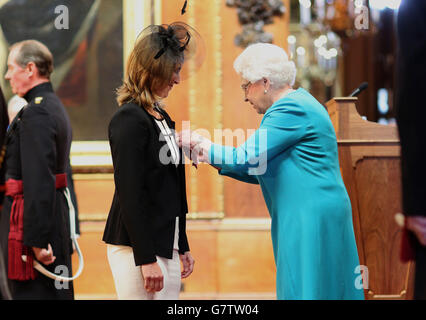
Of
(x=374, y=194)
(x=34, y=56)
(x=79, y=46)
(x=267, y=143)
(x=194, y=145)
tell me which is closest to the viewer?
(x=267, y=143)

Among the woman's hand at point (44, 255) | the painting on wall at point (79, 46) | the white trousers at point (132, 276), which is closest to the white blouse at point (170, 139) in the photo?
the white trousers at point (132, 276)

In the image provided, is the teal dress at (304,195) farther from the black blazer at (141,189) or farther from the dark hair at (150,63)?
the dark hair at (150,63)

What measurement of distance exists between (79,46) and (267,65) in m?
2.84

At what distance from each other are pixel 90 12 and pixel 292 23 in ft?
40.6

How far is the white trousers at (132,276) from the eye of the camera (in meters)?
2.33

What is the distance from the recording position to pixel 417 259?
5.61 ft

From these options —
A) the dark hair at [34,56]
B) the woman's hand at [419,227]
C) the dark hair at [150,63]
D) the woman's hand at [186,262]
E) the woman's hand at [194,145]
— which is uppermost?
the dark hair at [34,56]

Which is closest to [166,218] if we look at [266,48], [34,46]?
[266,48]

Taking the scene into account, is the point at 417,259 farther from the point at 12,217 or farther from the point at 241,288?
the point at 241,288

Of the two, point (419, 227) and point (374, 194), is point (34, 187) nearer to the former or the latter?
point (419, 227)

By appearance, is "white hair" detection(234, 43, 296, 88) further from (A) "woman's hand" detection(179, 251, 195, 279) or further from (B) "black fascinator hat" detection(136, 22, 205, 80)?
(A) "woman's hand" detection(179, 251, 195, 279)

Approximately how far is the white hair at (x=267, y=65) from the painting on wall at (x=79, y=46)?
8.47 feet

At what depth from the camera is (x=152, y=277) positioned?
2277mm

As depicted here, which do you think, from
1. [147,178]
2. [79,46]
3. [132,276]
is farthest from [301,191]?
[79,46]
